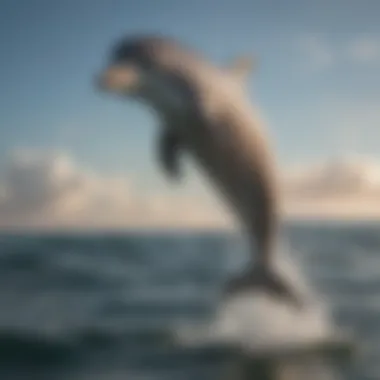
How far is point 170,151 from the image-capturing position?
2551mm

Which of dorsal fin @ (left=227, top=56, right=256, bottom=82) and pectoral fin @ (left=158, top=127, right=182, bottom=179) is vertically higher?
dorsal fin @ (left=227, top=56, right=256, bottom=82)

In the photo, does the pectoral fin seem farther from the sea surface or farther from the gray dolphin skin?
the sea surface

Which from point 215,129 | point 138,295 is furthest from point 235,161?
point 138,295

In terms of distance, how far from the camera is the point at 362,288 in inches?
103

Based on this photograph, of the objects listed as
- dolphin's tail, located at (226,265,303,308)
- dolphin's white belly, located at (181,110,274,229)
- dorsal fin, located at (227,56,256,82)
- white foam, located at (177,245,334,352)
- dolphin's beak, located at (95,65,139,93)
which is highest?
dorsal fin, located at (227,56,256,82)

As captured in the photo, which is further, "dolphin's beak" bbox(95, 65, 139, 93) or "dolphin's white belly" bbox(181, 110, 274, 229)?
"dolphin's white belly" bbox(181, 110, 274, 229)

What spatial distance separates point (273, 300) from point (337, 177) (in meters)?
0.46

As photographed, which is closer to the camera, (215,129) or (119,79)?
(119,79)

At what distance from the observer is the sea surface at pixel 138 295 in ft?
8.45

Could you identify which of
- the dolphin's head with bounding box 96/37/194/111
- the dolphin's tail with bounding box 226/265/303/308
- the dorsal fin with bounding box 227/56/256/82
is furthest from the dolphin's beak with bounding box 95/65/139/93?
the dolphin's tail with bounding box 226/265/303/308

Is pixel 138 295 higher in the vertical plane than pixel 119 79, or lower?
lower

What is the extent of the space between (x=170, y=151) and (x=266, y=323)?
0.65m

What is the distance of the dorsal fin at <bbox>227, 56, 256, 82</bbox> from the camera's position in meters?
2.56

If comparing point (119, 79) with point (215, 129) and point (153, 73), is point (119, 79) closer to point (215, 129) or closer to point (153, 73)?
point (153, 73)
